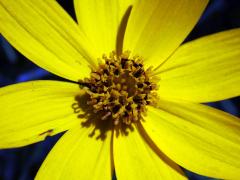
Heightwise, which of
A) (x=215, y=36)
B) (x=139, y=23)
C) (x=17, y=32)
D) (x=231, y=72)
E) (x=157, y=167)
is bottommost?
(x=157, y=167)

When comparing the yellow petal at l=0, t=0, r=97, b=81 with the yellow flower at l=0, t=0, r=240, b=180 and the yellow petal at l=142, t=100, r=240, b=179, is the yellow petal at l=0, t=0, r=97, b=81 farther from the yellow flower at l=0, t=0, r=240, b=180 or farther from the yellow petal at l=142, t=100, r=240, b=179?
the yellow petal at l=142, t=100, r=240, b=179

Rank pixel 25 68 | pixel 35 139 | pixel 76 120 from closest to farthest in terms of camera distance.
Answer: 1. pixel 35 139
2. pixel 76 120
3. pixel 25 68

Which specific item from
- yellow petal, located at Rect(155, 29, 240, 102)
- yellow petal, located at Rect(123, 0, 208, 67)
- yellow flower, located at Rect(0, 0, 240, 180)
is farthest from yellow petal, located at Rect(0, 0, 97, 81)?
yellow petal, located at Rect(155, 29, 240, 102)

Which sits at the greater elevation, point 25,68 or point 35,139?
point 25,68

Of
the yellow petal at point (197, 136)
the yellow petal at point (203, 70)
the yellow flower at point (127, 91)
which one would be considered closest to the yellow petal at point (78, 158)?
the yellow flower at point (127, 91)

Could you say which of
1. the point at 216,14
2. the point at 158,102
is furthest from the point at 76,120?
the point at 216,14

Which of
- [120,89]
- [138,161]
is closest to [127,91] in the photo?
[120,89]

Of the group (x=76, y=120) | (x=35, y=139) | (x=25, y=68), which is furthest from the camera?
(x=25, y=68)

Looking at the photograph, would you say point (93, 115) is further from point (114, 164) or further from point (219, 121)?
point (219, 121)

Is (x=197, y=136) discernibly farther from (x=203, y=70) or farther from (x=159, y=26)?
(x=159, y=26)
